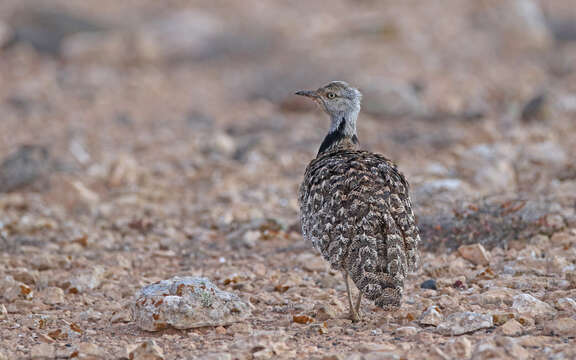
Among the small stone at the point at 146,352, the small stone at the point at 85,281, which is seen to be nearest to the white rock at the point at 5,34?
the small stone at the point at 85,281

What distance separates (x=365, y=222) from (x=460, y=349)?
1.10m

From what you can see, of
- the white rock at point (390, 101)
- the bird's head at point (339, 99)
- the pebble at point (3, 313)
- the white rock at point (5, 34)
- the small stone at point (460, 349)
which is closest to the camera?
the small stone at point (460, 349)

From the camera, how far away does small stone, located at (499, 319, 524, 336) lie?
14.9ft

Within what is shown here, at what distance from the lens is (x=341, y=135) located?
6457 mm

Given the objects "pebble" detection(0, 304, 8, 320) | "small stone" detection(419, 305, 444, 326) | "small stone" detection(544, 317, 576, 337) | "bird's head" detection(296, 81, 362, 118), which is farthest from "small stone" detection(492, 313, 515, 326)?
"pebble" detection(0, 304, 8, 320)

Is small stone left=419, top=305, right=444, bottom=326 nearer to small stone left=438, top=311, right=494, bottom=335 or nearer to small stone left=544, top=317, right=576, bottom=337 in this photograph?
small stone left=438, top=311, right=494, bottom=335

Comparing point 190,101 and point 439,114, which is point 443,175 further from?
point 190,101

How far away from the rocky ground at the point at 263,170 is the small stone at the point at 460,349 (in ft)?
0.07

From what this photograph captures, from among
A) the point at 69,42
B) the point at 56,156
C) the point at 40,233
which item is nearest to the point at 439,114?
the point at 56,156

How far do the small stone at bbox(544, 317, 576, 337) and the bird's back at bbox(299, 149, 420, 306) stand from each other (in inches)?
36.6

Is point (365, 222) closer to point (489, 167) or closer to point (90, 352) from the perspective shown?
point (90, 352)

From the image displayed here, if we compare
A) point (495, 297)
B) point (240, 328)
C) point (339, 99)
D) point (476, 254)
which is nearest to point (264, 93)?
point (339, 99)

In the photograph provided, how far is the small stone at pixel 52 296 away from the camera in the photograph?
18.9 feet

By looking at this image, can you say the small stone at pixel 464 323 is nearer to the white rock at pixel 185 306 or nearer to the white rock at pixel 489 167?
the white rock at pixel 185 306
